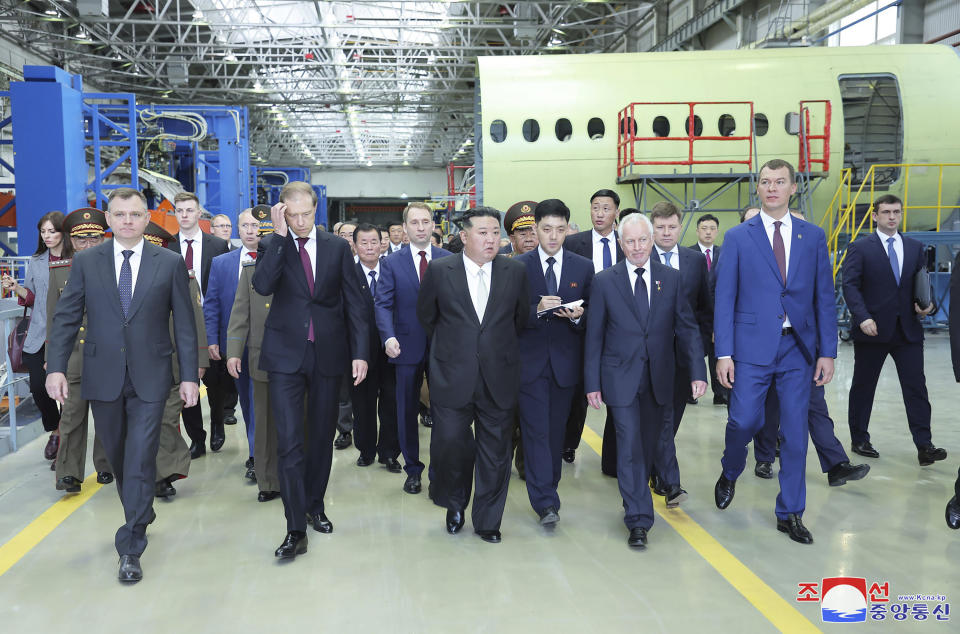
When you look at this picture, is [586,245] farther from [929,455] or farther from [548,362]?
[929,455]

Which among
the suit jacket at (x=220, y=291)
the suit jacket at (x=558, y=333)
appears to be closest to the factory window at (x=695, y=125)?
the suit jacket at (x=558, y=333)

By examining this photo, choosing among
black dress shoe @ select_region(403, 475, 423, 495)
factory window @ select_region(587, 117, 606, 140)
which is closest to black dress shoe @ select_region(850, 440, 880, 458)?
black dress shoe @ select_region(403, 475, 423, 495)

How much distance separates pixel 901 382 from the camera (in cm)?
574

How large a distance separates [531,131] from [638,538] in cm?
974

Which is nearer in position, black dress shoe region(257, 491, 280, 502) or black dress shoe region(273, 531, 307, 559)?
black dress shoe region(273, 531, 307, 559)

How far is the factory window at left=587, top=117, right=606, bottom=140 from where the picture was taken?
1288 centimetres

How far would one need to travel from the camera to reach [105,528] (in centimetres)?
448

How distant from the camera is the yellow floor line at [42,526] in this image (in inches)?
160

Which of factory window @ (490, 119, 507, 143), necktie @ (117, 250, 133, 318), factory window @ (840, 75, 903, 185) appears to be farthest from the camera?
factory window @ (840, 75, 903, 185)

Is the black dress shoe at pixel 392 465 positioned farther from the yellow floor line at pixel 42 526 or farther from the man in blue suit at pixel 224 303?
the yellow floor line at pixel 42 526

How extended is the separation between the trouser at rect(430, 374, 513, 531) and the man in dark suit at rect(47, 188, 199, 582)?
150 centimetres

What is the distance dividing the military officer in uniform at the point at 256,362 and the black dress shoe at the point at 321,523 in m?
0.62

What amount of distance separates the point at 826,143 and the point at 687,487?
9530mm

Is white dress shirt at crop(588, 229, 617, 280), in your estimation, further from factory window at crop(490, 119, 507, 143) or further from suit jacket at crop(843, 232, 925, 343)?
factory window at crop(490, 119, 507, 143)
